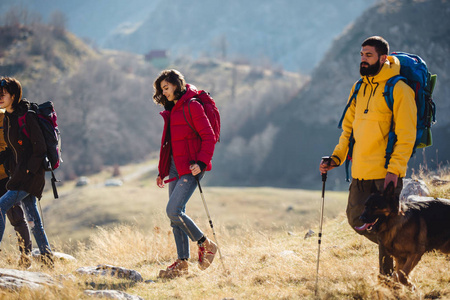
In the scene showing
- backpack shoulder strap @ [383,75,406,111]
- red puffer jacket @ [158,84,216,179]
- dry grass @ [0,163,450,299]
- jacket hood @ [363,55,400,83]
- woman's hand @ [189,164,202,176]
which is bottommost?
dry grass @ [0,163,450,299]

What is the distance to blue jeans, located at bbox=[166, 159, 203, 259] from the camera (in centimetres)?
457

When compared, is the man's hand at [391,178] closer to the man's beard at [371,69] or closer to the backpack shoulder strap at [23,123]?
the man's beard at [371,69]

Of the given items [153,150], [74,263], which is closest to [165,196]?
[74,263]

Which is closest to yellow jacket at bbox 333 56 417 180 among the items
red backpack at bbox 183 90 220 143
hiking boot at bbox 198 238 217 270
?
red backpack at bbox 183 90 220 143

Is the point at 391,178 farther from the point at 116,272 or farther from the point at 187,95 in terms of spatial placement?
the point at 116,272

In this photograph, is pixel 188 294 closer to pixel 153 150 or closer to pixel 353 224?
pixel 353 224

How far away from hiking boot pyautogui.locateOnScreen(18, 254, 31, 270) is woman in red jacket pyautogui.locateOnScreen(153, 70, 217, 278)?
175cm

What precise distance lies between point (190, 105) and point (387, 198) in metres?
2.24

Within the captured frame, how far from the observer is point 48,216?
115 ft

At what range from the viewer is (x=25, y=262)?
5.18 meters

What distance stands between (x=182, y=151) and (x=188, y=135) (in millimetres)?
193

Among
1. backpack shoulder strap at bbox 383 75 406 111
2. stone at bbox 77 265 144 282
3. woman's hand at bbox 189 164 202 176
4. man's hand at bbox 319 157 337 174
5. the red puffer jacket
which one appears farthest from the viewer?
stone at bbox 77 265 144 282

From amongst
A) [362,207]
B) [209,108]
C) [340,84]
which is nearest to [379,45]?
[362,207]

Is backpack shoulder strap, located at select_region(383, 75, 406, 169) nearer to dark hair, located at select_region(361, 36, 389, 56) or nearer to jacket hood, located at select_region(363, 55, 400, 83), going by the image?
jacket hood, located at select_region(363, 55, 400, 83)
